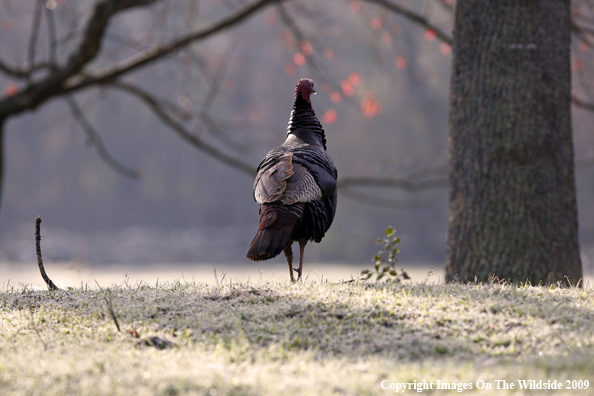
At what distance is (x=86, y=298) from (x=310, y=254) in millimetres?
23794

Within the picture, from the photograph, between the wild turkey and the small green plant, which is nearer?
the wild turkey

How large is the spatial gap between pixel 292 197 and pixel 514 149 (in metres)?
2.27

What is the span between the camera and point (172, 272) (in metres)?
22.7

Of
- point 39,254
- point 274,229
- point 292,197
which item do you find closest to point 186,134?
point 39,254

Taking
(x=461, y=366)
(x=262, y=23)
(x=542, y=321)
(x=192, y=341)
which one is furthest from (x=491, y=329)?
(x=262, y=23)

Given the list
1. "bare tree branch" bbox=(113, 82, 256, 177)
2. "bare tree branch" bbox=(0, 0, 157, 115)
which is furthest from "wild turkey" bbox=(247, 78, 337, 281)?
"bare tree branch" bbox=(0, 0, 157, 115)

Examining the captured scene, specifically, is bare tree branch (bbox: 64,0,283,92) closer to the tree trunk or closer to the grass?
the tree trunk

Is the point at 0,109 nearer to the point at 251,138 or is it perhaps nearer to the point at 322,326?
the point at 322,326

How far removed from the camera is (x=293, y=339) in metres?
3.47

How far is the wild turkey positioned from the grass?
0.42m

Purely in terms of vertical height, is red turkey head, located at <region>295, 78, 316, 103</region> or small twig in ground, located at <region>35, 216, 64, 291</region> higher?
red turkey head, located at <region>295, 78, 316, 103</region>

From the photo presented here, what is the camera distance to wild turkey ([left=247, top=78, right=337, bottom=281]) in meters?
4.59

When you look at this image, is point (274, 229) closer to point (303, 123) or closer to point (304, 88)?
point (303, 123)

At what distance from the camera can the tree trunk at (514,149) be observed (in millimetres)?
5422
